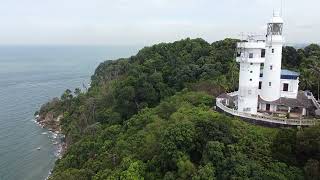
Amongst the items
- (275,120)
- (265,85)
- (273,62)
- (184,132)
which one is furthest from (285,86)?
(184,132)

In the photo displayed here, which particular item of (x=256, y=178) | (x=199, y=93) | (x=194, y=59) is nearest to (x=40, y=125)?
(x=194, y=59)

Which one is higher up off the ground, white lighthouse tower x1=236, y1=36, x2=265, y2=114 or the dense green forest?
white lighthouse tower x1=236, y1=36, x2=265, y2=114

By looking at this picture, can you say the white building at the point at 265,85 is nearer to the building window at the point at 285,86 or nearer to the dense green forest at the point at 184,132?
the building window at the point at 285,86

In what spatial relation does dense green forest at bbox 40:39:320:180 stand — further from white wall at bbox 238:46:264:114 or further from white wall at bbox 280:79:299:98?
white wall at bbox 280:79:299:98

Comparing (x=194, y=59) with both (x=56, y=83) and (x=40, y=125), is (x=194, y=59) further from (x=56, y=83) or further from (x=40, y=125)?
(x=56, y=83)

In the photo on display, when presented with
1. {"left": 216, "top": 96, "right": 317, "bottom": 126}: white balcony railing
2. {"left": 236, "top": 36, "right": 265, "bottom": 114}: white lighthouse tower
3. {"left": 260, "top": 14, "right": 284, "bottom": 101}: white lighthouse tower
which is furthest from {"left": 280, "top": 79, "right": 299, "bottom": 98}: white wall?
{"left": 216, "top": 96, "right": 317, "bottom": 126}: white balcony railing
